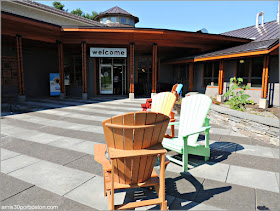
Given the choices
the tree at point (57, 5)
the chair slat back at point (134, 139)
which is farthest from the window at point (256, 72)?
the tree at point (57, 5)

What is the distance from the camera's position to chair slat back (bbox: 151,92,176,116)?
3810mm

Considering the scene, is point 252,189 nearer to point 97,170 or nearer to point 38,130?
point 97,170

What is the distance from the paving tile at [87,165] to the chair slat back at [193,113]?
1.65 meters

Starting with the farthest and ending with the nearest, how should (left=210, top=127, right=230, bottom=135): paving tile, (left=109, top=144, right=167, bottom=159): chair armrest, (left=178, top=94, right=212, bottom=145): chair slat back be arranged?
(left=210, top=127, right=230, bottom=135): paving tile < (left=178, top=94, right=212, bottom=145): chair slat back < (left=109, top=144, right=167, bottom=159): chair armrest

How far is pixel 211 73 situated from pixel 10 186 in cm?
1358

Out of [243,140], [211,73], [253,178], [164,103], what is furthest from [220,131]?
[211,73]

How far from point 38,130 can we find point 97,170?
11.1ft

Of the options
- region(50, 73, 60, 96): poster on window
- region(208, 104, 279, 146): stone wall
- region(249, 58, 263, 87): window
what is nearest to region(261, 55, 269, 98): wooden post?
region(249, 58, 263, 87): window

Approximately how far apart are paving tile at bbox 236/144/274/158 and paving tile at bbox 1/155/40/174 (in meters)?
3.99

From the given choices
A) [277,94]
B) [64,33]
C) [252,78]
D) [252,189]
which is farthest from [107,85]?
[252,189]

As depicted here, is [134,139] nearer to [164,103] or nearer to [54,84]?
[164,103]

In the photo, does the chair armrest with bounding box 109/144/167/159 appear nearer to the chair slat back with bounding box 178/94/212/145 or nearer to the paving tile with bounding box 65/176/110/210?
the paving tile with bounding box 65/176/110/210

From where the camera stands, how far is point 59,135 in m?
5.28

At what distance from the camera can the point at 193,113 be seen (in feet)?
12.8
